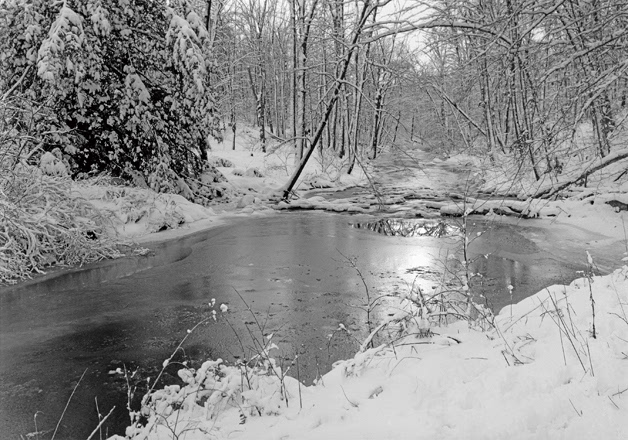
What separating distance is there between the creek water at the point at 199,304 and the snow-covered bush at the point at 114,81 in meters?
4.17

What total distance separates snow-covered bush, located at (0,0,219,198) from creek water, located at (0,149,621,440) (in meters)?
4.17

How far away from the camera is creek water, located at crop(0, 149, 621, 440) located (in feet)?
15.0

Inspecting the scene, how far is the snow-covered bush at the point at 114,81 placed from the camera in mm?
11711

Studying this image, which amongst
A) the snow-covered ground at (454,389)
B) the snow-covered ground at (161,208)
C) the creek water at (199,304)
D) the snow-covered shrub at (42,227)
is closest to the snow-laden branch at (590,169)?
the creek water at (199,304)

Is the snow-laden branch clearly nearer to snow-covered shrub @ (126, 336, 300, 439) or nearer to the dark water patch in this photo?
the dark water patch

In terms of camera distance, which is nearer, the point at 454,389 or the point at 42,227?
the point at 454,389

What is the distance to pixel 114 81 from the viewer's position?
1403 cm

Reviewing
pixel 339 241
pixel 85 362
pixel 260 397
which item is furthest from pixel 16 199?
pixel 260 397

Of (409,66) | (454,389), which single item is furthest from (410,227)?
(454,389)

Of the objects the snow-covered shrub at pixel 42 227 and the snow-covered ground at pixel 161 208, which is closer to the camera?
the snow-covered shrub at pixel 42 227

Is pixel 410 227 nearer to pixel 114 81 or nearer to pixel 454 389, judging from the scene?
pixel 114 81

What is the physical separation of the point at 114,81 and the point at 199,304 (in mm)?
9655

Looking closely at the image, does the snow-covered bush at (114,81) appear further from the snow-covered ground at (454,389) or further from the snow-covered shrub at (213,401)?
the snow-covered ground at (454,389)

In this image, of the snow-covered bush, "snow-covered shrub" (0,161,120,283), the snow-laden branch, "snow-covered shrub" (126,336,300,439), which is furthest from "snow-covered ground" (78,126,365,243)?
the snow-laden branch
